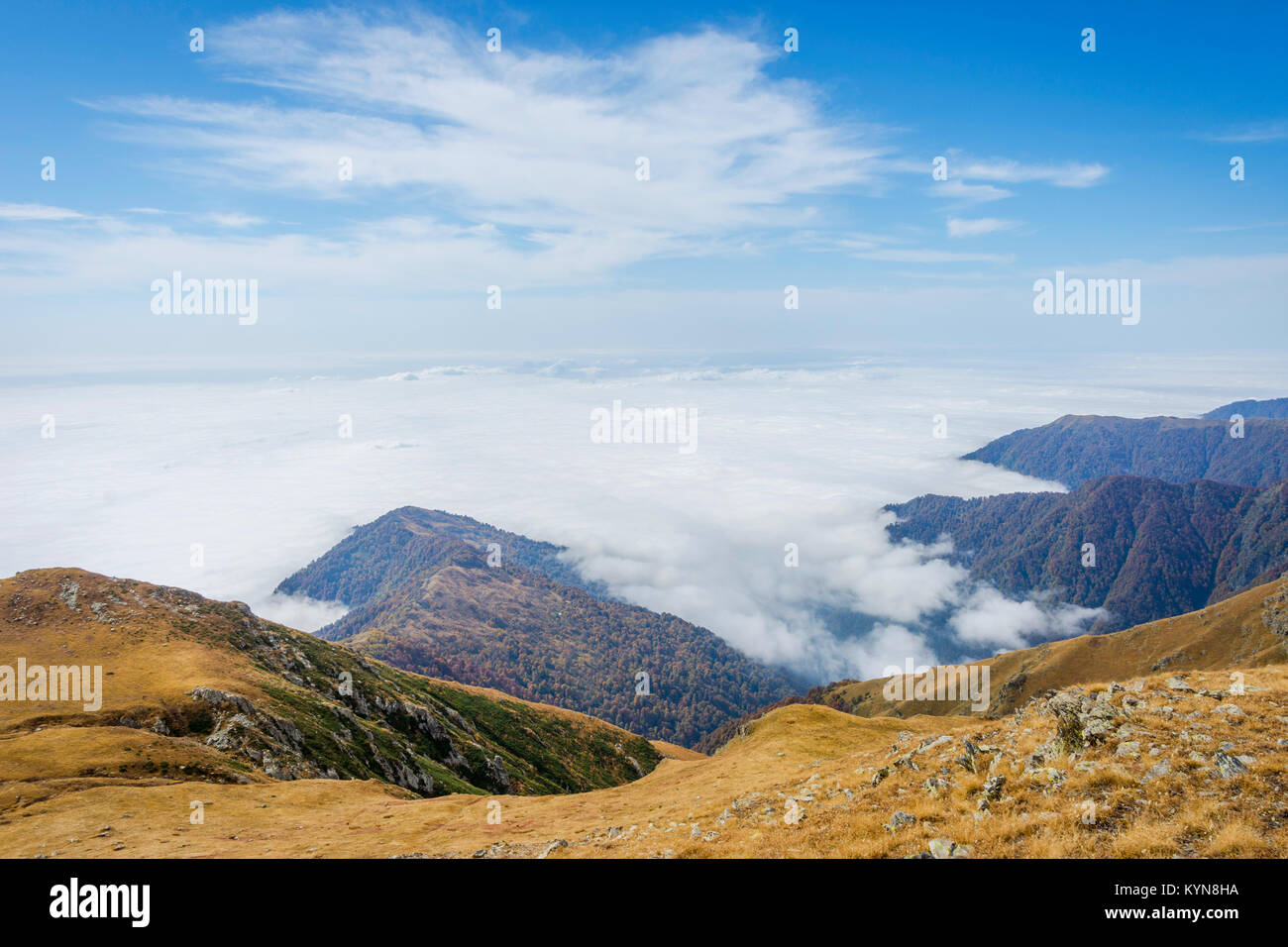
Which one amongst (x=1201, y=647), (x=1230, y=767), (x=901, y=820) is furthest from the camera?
(x=1201, y=647)

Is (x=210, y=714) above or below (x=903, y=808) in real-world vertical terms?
below

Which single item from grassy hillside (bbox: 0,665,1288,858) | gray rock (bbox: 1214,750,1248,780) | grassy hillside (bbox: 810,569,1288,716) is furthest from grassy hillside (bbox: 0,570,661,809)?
grassy hillside (bbox: 810,569,1288,716)

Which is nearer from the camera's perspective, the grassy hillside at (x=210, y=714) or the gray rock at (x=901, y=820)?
the gray rock at (x=901, y=820)

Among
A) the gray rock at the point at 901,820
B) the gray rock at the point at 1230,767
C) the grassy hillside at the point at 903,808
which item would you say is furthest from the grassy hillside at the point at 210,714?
the gray rock at the point at 1230,767

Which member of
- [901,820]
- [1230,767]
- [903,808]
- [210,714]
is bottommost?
[210,714]

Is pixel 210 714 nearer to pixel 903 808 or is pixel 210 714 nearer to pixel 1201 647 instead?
pixel 903 808

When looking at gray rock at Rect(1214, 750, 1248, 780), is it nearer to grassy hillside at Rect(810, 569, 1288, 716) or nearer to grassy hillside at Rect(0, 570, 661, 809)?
grassy hillside at Rect(0, 570, 661, 809)

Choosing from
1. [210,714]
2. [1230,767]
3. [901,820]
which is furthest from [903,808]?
[210,714]

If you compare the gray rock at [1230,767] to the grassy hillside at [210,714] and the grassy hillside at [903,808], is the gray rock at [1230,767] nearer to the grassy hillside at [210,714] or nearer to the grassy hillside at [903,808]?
the grassy hillside at [903,808]
